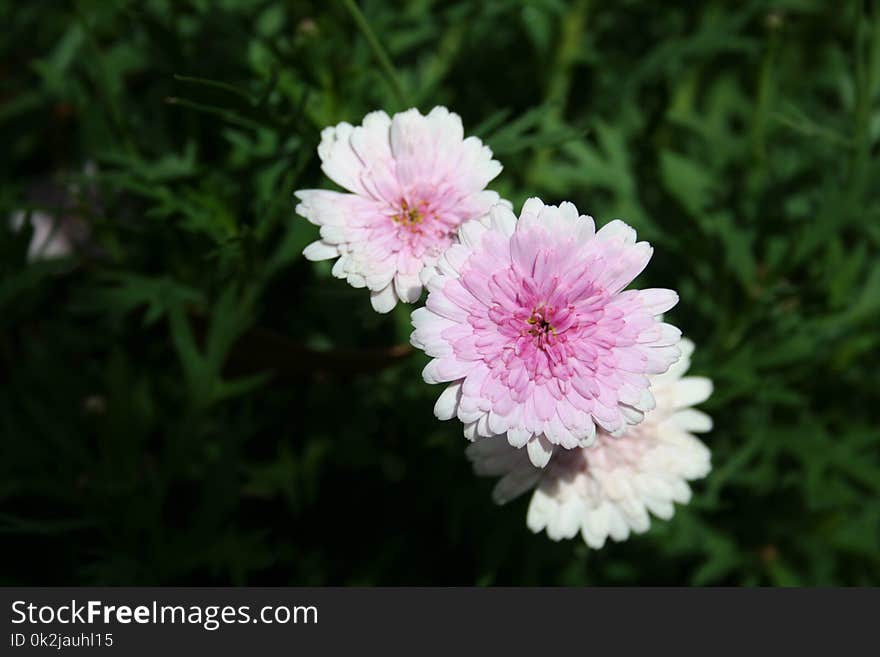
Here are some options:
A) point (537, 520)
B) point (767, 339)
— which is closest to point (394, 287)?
point (537, 520)

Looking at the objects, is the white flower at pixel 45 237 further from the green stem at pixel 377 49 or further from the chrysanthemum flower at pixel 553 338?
the chrysanthemum flower at pixel 553 338

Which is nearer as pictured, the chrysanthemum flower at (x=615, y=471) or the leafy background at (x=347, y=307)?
the chrysanthemum flower at (x=615, y=471)

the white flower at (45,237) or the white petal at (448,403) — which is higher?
the white flower at (45,237)

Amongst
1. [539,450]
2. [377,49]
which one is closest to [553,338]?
[539,450]

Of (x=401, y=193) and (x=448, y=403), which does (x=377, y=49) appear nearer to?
(x=401, y=193)

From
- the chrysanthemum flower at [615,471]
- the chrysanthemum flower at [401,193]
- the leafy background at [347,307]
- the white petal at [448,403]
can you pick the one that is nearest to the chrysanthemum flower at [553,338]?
the white petal at [448,403]

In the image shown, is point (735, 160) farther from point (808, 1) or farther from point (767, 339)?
point (767, 339)
